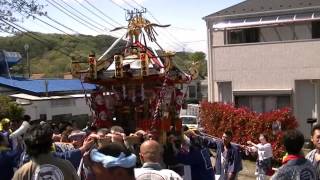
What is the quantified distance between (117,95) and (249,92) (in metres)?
13.4

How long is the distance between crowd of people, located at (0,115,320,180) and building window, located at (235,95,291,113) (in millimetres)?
13595

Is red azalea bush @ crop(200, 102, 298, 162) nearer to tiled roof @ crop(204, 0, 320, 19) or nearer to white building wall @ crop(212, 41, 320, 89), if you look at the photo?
white building wall @ crop(212, 41, 320, 89)

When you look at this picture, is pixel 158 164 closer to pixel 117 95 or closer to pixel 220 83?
pixel 117 95

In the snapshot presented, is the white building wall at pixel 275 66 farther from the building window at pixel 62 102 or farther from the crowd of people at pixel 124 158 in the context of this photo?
the crowd of people at pixel 124 158

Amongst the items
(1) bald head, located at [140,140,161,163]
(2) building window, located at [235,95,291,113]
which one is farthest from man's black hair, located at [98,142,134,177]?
(2) building window, located at [235,95,291,113]

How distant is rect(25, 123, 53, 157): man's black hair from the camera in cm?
457

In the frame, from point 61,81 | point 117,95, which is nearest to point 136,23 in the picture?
point 117,95

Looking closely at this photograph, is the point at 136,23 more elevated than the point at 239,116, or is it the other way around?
the point at 136,23

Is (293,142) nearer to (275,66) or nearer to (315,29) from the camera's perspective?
(275,66)

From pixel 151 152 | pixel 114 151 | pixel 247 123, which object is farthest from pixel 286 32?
pixel 114 151

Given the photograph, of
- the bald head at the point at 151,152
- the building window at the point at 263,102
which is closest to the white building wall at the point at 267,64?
the building window at the point at 263,102

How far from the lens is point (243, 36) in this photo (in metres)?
24.7

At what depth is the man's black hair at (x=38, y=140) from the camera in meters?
4.57

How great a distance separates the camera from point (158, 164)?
4520 mm
